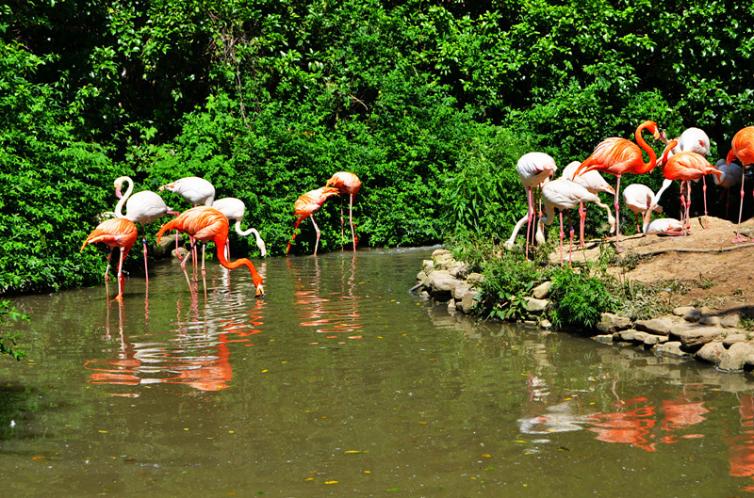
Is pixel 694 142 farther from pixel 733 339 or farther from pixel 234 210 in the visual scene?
pixel 234 210

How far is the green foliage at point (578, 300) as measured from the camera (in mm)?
9219

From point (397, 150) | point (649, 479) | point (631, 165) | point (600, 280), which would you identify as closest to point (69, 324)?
point (600, 280)

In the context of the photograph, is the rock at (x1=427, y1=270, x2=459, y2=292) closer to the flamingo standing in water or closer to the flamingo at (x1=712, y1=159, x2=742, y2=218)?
the flamingo standing in water

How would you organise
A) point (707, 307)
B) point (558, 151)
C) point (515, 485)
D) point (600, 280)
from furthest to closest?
point (558, 151)
point (600, 280)
point (707, 307)
point (515, 485)

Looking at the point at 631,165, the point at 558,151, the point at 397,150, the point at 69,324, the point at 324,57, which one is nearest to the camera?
the point at 69,324

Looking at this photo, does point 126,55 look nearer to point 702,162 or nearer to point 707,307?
point 702,162

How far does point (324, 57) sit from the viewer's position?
19.9m

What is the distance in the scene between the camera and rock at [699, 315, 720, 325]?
8477 mm

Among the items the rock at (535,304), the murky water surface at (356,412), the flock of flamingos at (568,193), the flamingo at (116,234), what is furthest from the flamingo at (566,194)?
the flamingo at (116,234)

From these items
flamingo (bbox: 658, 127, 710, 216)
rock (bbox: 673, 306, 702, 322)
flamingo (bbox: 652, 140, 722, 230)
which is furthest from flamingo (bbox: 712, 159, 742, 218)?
rock (bbox: 673, 306, 702, 322)

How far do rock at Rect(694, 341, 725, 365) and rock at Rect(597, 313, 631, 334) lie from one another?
941 millimetres

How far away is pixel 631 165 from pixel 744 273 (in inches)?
Answer: 94.3

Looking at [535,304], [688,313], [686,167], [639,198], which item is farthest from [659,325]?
[639,198]

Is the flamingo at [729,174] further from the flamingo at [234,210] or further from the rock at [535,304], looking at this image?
the flamingo at [234,210]
